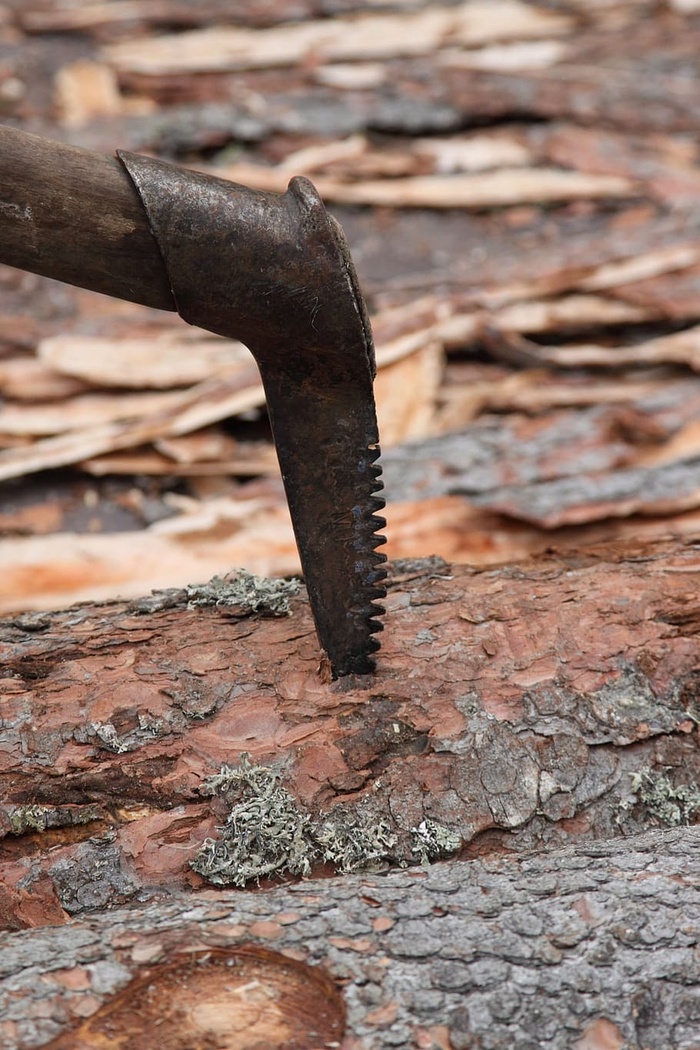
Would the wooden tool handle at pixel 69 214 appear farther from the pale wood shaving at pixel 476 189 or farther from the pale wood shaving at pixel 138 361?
the pale wood shaving at pixel 476 189

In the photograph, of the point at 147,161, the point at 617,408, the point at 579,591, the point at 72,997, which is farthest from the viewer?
the point at 617,408

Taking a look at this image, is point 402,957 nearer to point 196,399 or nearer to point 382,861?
point 382,861

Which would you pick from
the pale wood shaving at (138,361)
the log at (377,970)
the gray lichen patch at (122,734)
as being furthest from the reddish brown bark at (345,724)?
the pale wood shaving at (138,361)

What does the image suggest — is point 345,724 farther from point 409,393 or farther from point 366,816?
point 409,393

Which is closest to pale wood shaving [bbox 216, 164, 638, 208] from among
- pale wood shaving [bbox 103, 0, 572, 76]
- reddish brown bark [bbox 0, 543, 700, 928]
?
pale wood shaving [bbox 103, 0, 572, 76]

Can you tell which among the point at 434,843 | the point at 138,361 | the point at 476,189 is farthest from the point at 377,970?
the point at 476,189

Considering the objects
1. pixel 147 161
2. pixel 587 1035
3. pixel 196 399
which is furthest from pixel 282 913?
pixel 196 399

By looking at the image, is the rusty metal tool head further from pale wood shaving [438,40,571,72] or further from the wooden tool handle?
pale wood shaving [438,40,571,72]

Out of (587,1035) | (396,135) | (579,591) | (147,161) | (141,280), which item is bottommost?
(587,1035)
